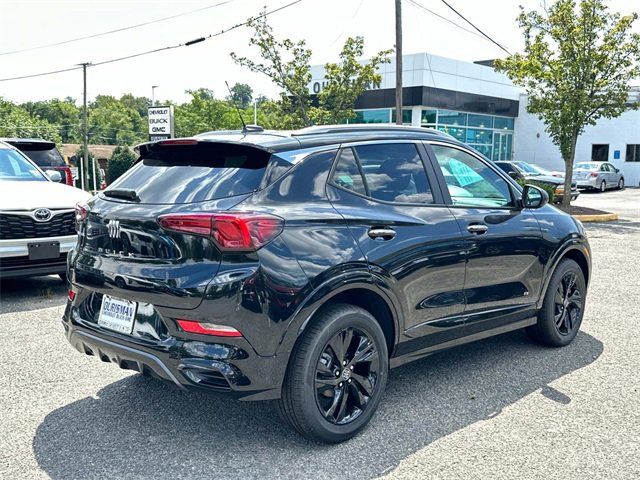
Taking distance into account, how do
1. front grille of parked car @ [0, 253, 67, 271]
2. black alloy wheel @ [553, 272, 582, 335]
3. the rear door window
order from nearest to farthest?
1. the rear door window
2. black alloy wheel @ [553, 272, 582, 335]
3. front grille of parked car @ [0, 253, 67, 271]

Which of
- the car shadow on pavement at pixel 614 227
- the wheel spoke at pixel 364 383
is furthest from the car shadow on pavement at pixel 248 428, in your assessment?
the car shadow on pavement at pixel 614 227

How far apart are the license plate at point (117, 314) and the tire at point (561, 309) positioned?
3383 millimetres

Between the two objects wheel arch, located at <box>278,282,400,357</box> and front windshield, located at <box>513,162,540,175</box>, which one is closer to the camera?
wheel arch, located at <box>278,282,400,357</box>

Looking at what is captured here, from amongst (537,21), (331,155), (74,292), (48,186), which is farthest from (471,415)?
(537,21)

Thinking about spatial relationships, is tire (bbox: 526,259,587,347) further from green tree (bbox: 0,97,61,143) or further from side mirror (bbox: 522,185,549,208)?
green tree (bbox: 0,97,61,143)

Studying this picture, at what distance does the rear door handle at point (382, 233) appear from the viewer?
3729 millimetres

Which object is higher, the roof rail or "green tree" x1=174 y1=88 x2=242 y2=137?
"green tree" x1=174 y1=88 x2=242 y2=137

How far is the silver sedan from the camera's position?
3064cm

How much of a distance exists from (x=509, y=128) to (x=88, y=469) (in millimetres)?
38853

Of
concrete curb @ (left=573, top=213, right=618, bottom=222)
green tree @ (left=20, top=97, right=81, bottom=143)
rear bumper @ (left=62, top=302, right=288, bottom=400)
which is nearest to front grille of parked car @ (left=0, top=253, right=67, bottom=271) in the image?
rear bumper @ (left=62, top=302, right=288, bottom=400)

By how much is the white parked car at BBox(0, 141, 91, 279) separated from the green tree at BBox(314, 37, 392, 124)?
1728 cm

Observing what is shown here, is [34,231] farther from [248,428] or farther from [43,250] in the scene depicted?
[248,428]

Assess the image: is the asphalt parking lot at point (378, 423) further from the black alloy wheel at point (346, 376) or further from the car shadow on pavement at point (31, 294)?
the car shadow on pavement at point (31, 294)

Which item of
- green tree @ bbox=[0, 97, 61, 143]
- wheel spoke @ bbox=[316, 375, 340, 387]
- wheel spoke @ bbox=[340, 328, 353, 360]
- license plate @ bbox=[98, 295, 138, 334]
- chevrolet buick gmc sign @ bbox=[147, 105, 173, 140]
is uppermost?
green tree @ bbox=[0, 97, 61, 143]
